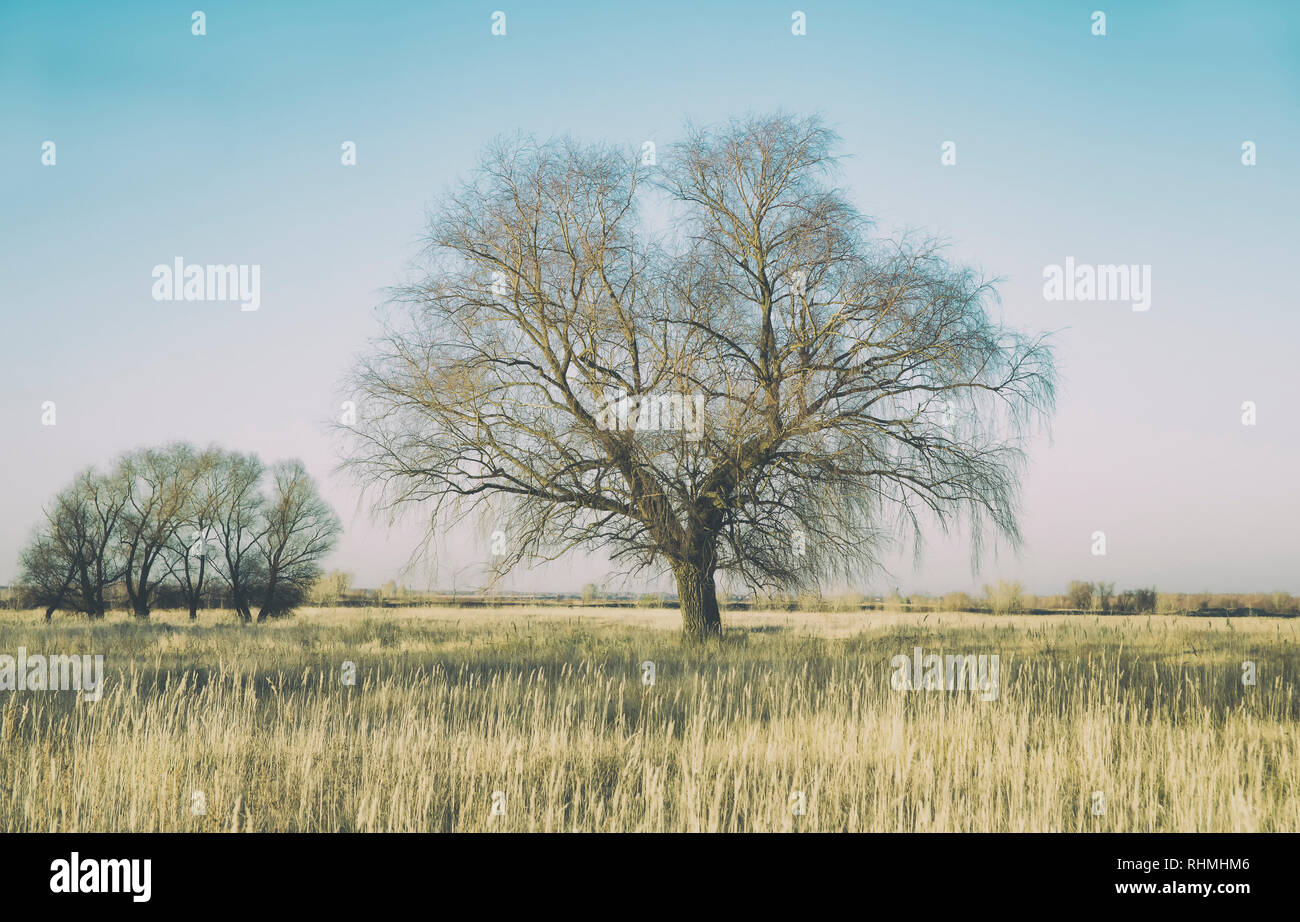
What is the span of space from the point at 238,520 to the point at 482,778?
38289 millimetres

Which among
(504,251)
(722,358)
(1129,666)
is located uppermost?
(504,251)

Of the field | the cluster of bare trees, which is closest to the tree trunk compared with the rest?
the field

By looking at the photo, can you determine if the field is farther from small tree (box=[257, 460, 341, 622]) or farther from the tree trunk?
small tree (box=[257, 460, 341, 622])

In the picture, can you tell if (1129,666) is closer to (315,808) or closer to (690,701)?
(690,701)

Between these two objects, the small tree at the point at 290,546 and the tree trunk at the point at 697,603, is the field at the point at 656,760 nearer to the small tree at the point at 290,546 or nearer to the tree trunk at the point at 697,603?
the tree trunk at the point at 697,603

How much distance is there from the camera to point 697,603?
1484cm

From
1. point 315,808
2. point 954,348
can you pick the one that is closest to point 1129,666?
point 954,348

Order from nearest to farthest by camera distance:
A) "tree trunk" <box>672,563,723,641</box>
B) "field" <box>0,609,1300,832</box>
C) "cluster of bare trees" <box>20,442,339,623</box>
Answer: "field" <box>0,609,1300,832</box> < "tree trunk" <box>672,563,723,641</box> < "cluster of bare trees" <box>20,442,339,623</box>

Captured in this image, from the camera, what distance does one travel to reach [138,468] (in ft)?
115

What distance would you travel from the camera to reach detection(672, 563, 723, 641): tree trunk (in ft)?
48.1

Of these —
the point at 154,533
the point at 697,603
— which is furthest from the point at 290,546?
the point at 697,603
